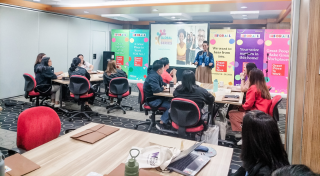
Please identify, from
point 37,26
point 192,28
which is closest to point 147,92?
point 192,28

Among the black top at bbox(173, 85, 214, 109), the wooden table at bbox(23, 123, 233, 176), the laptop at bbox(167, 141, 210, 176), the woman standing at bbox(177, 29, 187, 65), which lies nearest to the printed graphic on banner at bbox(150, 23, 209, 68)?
the woman standing at bbox(177, 29, 187, 65)

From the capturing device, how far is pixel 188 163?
5.70 ft

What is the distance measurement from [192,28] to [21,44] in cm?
527

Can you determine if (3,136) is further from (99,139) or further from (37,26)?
(37,26)

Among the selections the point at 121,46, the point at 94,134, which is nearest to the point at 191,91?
the point at 94,134

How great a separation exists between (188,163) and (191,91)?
6.00 ft

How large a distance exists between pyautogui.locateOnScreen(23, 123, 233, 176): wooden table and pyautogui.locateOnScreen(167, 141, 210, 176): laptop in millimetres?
37

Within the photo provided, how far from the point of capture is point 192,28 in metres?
8.45

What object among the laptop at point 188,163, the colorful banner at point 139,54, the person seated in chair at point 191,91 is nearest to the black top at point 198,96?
the person seated in chair at point 191,91

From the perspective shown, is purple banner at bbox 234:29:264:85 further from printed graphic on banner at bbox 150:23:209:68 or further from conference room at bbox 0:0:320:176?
printed graphic on banner at bbox 150:23:209:68

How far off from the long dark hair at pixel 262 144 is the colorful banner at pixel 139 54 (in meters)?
8.97

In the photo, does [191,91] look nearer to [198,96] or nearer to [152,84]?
[198,96]

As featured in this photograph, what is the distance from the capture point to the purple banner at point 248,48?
8.19 m

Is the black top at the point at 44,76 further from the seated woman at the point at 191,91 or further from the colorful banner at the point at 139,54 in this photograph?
the colorful banner at the point at 139,54
